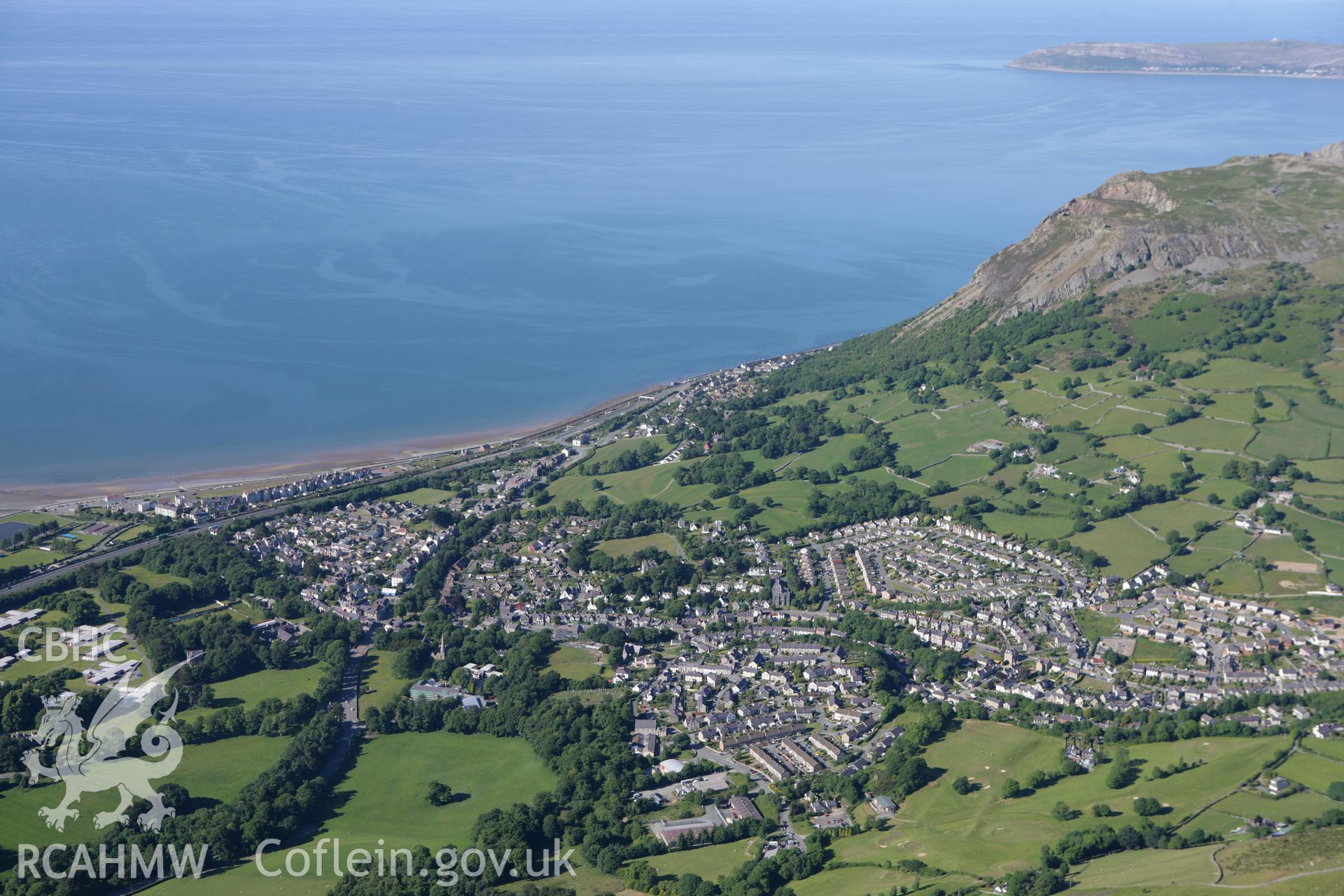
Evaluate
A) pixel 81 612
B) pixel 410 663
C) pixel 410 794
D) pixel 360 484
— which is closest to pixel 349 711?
pixel 410 663

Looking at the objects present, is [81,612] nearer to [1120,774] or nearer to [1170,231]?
[1120,774]

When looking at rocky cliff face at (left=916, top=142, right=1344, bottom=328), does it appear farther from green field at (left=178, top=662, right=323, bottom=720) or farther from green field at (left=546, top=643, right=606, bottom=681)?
green field at (left=178, top=662, right=323, bottom=720)

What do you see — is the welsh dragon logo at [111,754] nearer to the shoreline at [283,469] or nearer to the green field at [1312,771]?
the shoreline at [283,469]

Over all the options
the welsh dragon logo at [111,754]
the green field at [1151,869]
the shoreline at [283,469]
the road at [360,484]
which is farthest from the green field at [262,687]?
the green field at [1151,869]

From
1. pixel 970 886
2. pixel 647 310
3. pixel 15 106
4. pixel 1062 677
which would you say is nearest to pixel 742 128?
pixel 647 310

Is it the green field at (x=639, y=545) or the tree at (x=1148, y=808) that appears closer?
the tree at (x=1148, y=808)

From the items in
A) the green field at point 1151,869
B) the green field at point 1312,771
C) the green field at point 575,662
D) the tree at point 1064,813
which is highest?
the green field at point 575,662
